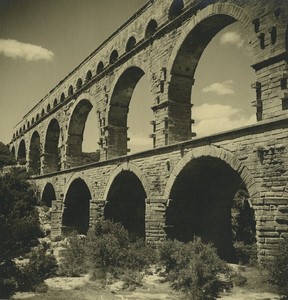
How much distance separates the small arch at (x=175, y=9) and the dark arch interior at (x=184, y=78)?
1870 millimetres

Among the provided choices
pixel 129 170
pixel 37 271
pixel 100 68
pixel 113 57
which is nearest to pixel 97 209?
pixel 129 170

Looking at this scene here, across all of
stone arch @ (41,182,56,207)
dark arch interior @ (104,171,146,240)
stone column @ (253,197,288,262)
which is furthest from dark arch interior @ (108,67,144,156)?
stone column @ (253,197,288,262)

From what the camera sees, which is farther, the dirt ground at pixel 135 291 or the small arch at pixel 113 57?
the small arch at pixel 113 57

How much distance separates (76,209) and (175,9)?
481 inches

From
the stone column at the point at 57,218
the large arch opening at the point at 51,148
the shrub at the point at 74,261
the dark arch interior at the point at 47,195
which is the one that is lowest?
the shrub at the point at 74,261

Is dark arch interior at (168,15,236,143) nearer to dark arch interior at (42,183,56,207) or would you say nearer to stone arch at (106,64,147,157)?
stone arch at (106,64,147,157)

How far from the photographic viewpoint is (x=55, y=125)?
2777 cm

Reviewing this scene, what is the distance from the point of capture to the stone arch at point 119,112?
1784 cm

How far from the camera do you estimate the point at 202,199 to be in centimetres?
1271

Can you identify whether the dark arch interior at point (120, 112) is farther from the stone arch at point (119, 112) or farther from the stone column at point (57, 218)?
the stone column at point (57, 218)

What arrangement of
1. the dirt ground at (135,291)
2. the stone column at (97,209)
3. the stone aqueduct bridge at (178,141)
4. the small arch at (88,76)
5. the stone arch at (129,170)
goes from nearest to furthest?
the dirt ground at (135,291) < the stone aqueduct bridge at (178,141) < the stone arch at (129,170) < the stone column at (97,209) < the small arch at (88,76)

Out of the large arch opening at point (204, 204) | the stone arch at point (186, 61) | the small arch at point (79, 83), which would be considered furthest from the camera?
the small arch at point (79, 83)

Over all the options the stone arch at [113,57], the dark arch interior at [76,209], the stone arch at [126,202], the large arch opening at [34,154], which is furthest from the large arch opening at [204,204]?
the large arch opening at [34,154]

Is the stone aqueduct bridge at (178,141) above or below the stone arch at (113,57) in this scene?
below
